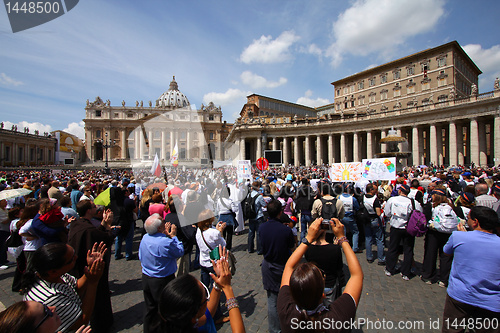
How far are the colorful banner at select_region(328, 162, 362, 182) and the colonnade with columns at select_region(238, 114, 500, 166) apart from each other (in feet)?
84.8

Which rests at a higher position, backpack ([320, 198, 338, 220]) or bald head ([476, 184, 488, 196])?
bald head ([476, 184, 488, 196])

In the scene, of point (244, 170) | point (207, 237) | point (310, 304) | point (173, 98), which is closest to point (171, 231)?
point (207, 237)

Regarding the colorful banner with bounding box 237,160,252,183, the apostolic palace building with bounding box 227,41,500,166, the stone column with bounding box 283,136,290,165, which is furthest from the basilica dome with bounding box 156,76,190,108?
the colorful banner with bounding box 237,160,252,183

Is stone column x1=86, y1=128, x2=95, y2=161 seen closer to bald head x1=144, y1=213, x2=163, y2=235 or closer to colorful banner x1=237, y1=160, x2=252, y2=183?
colorful banner x1=237, y1=160, x2=252, y2=183

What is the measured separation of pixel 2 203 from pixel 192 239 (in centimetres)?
516

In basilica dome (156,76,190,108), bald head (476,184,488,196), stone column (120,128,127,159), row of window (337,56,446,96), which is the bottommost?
bald head (476,184,488,196)

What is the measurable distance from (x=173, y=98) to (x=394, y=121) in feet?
340

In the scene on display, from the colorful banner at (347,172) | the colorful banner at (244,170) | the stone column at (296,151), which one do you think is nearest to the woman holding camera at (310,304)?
the colorful banner at (347,172)

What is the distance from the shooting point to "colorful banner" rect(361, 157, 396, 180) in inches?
413

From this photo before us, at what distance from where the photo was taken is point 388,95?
51.4 m

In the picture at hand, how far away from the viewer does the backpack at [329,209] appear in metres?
5.58

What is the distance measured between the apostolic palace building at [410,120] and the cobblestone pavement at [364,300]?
31645 millimetres

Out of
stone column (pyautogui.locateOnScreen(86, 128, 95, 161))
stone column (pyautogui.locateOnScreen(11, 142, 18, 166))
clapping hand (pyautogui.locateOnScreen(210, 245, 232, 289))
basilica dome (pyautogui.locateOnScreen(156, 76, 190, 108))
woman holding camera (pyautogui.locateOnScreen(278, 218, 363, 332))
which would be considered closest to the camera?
woman holding camera (pyautogui.locateOnScreen(278, 218, 363, 332))

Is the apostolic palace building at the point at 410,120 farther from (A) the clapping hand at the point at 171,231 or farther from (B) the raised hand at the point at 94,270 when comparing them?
(B) the raised hand at the point at 94,270
